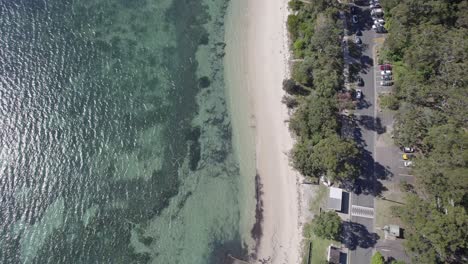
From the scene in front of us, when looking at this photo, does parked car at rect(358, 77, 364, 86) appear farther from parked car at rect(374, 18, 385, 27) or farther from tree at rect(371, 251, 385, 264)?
tree at rect(371, 251, 385, 264)

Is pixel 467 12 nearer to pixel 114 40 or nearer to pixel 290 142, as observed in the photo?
pixel 290 142

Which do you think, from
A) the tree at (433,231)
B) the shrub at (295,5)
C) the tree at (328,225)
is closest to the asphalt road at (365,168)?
the tree at (328,225)

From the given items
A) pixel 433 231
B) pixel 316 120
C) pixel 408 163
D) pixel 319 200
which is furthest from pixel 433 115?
pixel 319 200

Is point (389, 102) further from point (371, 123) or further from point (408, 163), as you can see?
point (408, 163)

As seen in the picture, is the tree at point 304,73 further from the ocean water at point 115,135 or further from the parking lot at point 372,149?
the ocean water at point 115,135

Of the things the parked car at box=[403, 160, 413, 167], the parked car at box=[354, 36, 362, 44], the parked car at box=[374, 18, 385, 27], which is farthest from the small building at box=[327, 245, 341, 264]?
the parked car at box=[374, 18, 385, 27]

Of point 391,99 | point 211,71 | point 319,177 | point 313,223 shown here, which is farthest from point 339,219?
point 211,71
